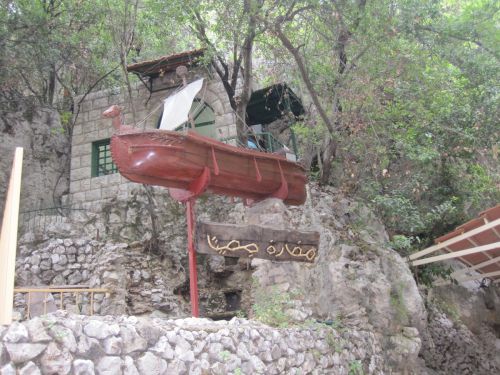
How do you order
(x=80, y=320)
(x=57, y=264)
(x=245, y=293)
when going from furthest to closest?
(x=57, y=264) → (x=245, y=293) → (x=80, y=320)

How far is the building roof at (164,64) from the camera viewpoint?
42.9 ft

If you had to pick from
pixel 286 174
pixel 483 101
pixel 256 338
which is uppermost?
pixel 483 101

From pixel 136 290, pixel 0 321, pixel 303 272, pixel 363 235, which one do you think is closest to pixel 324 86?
pixel 363 235

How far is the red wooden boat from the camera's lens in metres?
6.45

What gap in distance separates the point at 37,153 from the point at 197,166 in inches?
364

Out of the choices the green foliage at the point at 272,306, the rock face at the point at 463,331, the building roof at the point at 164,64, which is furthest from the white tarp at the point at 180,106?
the rock face at the point at 463,331

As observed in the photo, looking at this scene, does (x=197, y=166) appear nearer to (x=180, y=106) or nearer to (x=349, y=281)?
(x=180, y=106)

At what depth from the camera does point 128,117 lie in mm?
13969

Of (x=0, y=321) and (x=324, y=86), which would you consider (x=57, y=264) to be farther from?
(x=0, y=321)

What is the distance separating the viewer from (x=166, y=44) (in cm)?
1429

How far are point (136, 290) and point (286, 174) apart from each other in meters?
4.44

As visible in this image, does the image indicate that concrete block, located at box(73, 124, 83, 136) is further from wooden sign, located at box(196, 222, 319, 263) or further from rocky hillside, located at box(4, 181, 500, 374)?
wooden sign, located at box(196, 222, 319, 263)

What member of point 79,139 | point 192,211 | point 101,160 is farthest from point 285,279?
point 79,139

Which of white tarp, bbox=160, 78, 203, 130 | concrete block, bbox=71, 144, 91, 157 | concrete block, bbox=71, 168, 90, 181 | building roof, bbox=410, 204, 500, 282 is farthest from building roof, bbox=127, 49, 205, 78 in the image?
building roof, bbox=410, 204, 500, 282
